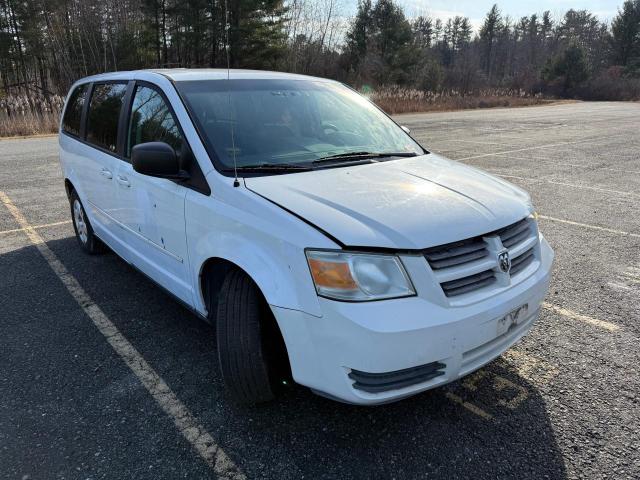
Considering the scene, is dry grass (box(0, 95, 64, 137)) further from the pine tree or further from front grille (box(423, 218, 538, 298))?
the pine tree

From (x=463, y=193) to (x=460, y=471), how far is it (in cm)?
138

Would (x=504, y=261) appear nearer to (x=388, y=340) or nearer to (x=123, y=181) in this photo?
(x=388, y=340)

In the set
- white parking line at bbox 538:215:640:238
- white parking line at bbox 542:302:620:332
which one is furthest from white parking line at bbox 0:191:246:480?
white parking line at bbox 538:215:640:238

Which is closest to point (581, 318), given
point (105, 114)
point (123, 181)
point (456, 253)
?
point (456, 253)

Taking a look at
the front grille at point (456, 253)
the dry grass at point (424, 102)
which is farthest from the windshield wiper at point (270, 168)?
the dry grass at point (424, 102)

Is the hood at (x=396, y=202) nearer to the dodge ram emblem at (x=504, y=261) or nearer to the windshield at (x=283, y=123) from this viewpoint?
the dodge ram emblem at (x=504, y=261)

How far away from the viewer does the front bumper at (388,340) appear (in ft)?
6.65

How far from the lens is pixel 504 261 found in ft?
7.88

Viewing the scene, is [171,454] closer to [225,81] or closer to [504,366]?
[504,366]

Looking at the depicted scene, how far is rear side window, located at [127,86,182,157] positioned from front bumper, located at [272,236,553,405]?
4.89ft

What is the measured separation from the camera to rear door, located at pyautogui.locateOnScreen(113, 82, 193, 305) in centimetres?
299

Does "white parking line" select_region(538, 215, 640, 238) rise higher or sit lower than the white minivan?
lower

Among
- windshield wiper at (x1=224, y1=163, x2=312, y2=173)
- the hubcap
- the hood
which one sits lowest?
the hubcap

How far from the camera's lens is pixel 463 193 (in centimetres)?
268
